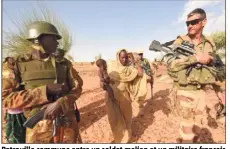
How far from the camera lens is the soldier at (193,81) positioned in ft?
11.5

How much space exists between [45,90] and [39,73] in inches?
8.1

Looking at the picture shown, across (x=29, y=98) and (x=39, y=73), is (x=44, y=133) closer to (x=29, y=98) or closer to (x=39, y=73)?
(x=29, y=98)

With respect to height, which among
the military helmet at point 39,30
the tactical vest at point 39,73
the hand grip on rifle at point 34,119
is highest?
the military helmet at point 39,30

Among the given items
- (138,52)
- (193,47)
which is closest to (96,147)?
(193,47)

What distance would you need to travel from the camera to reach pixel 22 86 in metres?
2.80

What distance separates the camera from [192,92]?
3535mm

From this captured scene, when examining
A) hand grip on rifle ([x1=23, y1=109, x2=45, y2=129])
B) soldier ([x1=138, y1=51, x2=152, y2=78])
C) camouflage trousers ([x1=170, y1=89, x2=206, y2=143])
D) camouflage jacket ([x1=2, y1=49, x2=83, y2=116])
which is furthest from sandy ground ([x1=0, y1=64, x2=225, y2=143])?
hand grip on rifle ([x1=23, y1=109, x2=45, y2=129])

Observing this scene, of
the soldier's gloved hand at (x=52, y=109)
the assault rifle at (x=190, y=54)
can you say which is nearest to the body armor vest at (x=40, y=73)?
the soldier's gloved hand at (x=52, y=109)

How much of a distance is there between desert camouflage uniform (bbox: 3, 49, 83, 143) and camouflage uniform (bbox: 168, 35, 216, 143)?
128 centimetres

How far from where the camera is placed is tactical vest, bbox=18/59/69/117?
9.06 feet

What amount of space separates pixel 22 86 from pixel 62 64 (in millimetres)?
454

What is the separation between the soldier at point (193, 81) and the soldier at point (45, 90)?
1331 millimetres

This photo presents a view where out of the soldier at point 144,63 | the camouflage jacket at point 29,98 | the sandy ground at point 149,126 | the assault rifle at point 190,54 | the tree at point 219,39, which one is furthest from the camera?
the tree at point 219,39

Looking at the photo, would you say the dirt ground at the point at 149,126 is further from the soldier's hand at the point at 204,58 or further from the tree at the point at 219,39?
the tree at the point at 219,39
